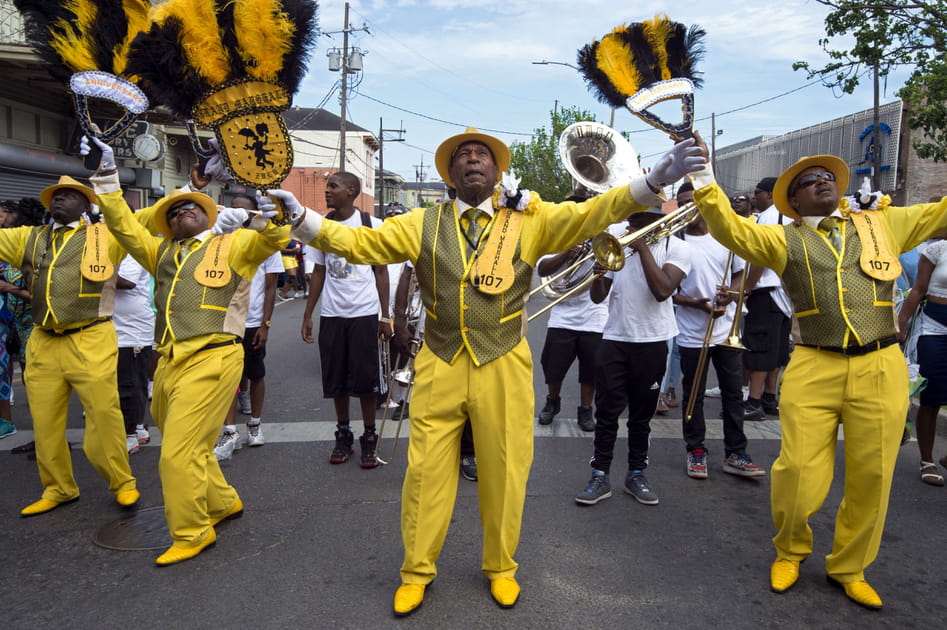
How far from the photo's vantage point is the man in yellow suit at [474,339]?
3.25 metres

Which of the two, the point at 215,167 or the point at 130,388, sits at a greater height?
the point at 215,167

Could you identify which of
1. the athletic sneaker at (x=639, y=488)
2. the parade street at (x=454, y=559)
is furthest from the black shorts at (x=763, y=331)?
the athletic sneaker at (x=639, y=488)

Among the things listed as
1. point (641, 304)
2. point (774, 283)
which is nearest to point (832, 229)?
point (641, 304)

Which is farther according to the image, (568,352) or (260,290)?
(568,352)

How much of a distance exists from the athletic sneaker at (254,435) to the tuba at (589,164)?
103 inches

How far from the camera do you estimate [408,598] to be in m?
3.23

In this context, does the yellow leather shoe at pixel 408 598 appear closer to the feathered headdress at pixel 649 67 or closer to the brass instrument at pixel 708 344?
the feathered headdress at pixel 649 67

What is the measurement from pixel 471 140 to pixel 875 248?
2.04 metres

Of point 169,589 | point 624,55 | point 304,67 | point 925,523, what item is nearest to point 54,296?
point 169,589

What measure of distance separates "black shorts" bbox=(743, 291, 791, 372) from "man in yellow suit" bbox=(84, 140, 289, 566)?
4.60 metres

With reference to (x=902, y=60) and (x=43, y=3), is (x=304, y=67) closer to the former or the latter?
(x=43, y=3)

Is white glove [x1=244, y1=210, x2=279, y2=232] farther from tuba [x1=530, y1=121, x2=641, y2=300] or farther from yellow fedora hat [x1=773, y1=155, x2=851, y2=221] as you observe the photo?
tuba [x1=530, y1=121, x2=641, y2=300]

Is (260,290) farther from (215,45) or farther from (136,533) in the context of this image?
(215,45)

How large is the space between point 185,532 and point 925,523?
429 centimetres
